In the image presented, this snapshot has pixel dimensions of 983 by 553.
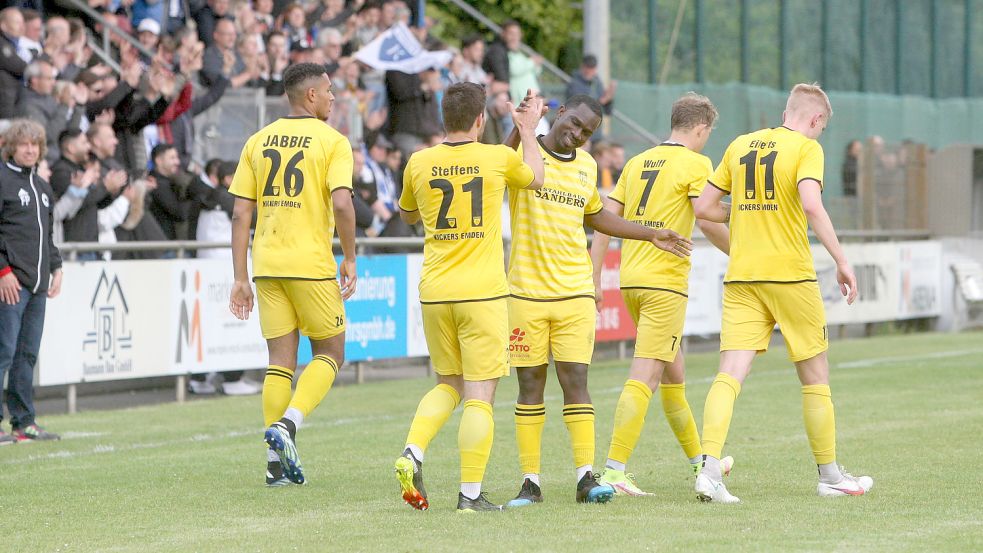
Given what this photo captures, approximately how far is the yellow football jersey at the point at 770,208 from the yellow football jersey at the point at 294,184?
7.20ft

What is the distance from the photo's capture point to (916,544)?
257 inches

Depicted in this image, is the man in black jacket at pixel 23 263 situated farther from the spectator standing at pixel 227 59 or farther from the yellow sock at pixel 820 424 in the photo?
the spectator standing at pixel 227 59

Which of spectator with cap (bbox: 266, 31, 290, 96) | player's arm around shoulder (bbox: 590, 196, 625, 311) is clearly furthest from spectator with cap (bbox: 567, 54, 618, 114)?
player's arm around shoulder (bbox: 590, 196, 625, 311)

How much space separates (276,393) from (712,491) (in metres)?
2.59

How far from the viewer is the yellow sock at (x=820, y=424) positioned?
26.2 ft

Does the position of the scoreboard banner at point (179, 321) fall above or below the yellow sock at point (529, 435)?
above

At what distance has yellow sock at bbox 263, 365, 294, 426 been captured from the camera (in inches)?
346

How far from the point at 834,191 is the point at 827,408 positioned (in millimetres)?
16557

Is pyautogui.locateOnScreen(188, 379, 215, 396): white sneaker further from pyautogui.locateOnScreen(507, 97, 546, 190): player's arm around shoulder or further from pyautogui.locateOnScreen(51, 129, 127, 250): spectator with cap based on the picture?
pyautogui.locateOnScreen(507, 97, 546, 190): player's arm around shoulder

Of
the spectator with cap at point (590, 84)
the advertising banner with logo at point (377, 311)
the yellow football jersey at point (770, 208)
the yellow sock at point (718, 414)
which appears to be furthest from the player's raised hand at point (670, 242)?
the spectator with cap at point (590, 84)

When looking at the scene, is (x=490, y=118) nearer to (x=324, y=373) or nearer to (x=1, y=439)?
(x=1, y=439)

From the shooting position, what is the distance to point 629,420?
8258mm

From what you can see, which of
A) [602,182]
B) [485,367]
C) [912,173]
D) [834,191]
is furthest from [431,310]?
[912,173]

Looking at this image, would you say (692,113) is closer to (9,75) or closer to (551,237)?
Answer: (551,237)
